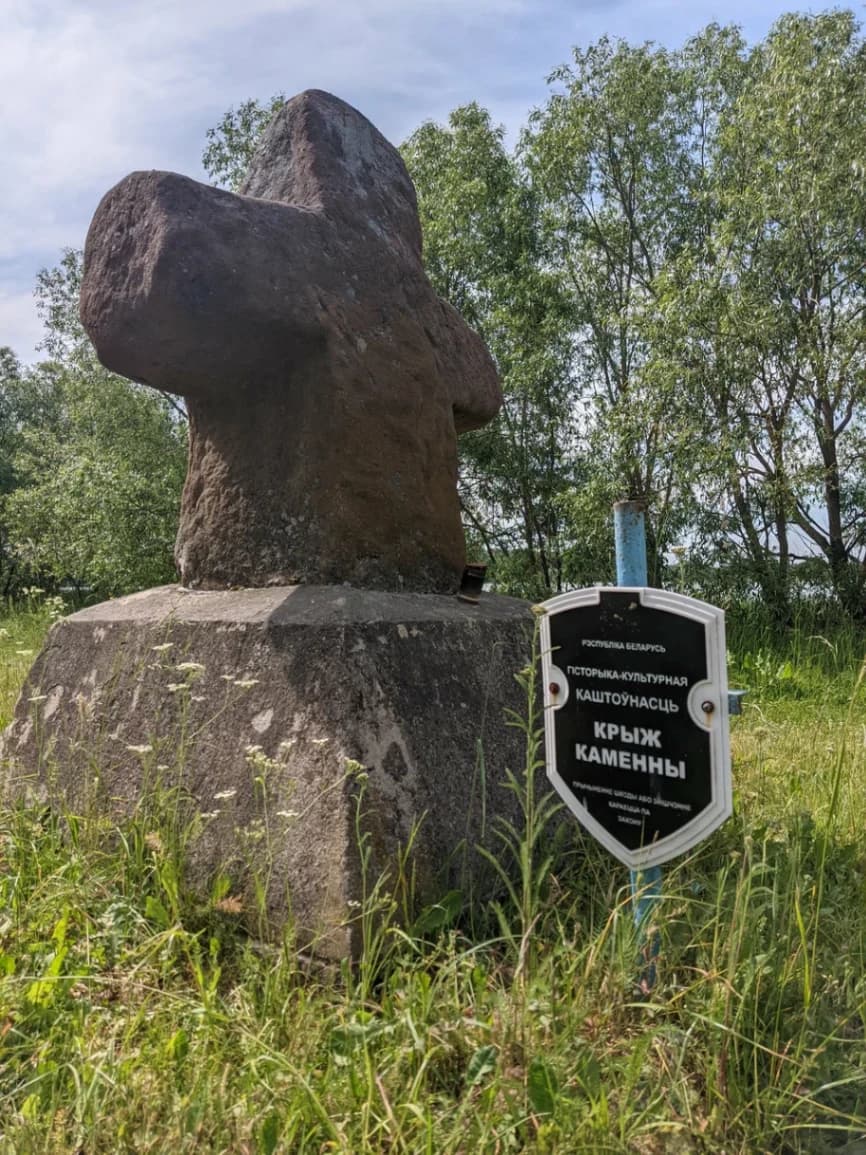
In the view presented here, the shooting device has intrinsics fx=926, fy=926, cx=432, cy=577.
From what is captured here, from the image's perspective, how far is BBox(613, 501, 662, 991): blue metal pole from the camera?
1931 mm

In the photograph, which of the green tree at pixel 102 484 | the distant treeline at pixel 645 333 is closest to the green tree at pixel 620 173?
the distant treeline at pixel 645 333

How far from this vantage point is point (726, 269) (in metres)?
8.33

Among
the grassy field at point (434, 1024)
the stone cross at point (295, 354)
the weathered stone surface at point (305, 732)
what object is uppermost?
the stone cross at point (295, 354)

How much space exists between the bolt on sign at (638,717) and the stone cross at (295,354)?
88 centimetres

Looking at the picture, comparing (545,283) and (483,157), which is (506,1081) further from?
(483,157)

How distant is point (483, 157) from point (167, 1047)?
11.8 meters

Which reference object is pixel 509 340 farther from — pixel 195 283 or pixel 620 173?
pixel 195 283

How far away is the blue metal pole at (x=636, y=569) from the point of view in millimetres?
1931

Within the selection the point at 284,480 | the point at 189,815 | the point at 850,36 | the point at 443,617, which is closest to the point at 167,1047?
the point at 189,815

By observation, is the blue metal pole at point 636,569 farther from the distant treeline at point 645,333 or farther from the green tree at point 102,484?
the green tree at point 102,484

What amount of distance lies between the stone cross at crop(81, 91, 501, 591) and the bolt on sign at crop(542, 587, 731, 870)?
0.88 metres

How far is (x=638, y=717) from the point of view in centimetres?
194

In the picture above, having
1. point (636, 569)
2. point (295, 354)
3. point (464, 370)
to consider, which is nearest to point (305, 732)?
point (636, 569)

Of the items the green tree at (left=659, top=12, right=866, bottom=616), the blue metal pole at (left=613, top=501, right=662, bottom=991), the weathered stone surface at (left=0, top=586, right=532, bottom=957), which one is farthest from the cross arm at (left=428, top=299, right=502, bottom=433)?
the green tree at (left=659, top=12, right=866, bottom=616)
